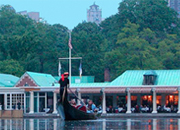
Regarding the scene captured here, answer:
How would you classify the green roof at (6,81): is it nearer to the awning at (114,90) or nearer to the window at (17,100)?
the window at (17,100)

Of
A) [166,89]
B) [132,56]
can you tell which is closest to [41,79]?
[166,89]

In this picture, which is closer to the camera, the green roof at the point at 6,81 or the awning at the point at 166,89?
the awning at the point at 166,89

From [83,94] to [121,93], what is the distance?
12.7 ft

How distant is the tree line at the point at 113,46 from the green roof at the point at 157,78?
50.2ft

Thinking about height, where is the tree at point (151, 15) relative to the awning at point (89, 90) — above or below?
above

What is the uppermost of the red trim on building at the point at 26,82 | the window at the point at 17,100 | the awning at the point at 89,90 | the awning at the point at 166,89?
the red trim on building at the point at 26,82

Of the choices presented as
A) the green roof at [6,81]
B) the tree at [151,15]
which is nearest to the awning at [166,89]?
the green roof at [6,81]

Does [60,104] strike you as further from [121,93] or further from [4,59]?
[4,59]

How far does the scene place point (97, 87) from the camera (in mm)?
51938

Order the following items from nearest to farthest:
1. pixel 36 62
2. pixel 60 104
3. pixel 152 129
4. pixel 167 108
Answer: pixel 152 129, pixel 60 104, pixel 167 108, pixel 36 62

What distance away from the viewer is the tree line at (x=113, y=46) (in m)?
70.8

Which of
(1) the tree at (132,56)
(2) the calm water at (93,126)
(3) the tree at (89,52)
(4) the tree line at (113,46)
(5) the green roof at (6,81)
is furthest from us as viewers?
(3) the tree at (89,52)

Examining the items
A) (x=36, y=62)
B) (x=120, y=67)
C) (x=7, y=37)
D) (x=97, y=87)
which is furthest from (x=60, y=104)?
(x=7, y=37)

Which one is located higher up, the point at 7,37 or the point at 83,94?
the point at 7,37
